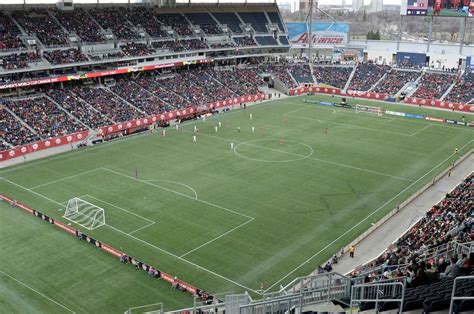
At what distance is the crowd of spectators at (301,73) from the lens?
9188 centimetres

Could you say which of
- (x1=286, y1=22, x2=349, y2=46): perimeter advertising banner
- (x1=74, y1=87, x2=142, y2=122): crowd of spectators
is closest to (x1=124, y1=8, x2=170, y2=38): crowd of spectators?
(x1=74, y1=87, x2=142, y2=122): crowd of spectators

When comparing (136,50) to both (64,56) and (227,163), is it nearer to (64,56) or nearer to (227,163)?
(64,56)

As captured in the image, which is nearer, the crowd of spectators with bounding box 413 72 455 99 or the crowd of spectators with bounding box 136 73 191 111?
the crowd of spectators with bounding box 136 73 191 111

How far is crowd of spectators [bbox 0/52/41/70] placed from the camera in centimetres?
5931

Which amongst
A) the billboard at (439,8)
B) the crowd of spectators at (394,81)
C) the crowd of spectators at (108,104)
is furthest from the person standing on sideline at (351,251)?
the billboard at (439,8)

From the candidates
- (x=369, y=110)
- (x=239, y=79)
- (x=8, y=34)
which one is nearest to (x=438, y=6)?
(x=369, y=110)

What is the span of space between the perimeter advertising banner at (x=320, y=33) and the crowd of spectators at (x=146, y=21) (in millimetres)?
31872

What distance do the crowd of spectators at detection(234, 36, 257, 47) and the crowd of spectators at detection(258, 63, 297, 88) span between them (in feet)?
15.7

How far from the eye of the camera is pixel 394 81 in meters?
85.8

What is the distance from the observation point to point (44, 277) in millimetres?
29203

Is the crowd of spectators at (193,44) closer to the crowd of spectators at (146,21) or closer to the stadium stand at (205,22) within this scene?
the crowd of spectators at (146,21)

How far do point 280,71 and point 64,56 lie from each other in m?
42.9

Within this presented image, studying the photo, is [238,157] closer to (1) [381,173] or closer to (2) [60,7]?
(1) [381,173]

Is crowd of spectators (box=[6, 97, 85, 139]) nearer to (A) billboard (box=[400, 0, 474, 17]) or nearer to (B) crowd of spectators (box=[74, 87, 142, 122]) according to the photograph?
(B) crowd of spectators (box=[74, 87, 142, 122])
